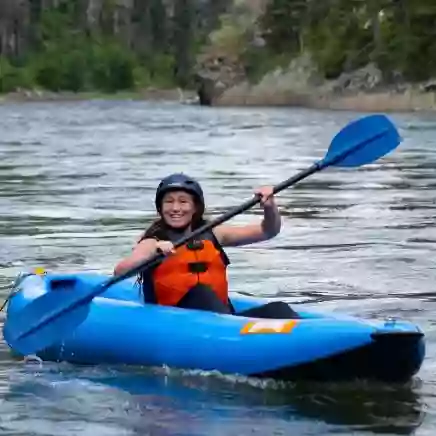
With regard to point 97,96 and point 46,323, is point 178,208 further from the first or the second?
point 97,96

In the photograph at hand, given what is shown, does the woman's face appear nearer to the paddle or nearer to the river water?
the paddle

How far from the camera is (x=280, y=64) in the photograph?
7081cm

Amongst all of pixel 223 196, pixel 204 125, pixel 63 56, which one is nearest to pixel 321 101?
pixel 204 125

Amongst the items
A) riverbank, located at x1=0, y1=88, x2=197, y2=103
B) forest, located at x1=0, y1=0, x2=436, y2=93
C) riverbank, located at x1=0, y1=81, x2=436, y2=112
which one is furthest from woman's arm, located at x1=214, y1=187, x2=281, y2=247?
riverbank, located at x1=0, y1=88, x2=197, y2=103

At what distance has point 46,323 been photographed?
7.98 meters

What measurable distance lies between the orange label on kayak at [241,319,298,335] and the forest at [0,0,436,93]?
52.1 metres

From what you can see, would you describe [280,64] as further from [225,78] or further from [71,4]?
[71,4]

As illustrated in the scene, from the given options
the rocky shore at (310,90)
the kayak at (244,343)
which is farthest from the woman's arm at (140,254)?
the rocky shore at (310,90)

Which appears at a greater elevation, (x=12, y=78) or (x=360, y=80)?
(x=12, y=78)

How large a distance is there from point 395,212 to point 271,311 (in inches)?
320

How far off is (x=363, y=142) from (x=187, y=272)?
1.29 meters

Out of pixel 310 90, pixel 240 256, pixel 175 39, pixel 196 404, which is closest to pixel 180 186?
pixel 196 404

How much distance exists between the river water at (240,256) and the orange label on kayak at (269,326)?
26 cm

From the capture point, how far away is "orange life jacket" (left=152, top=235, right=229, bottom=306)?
7.95 meters
